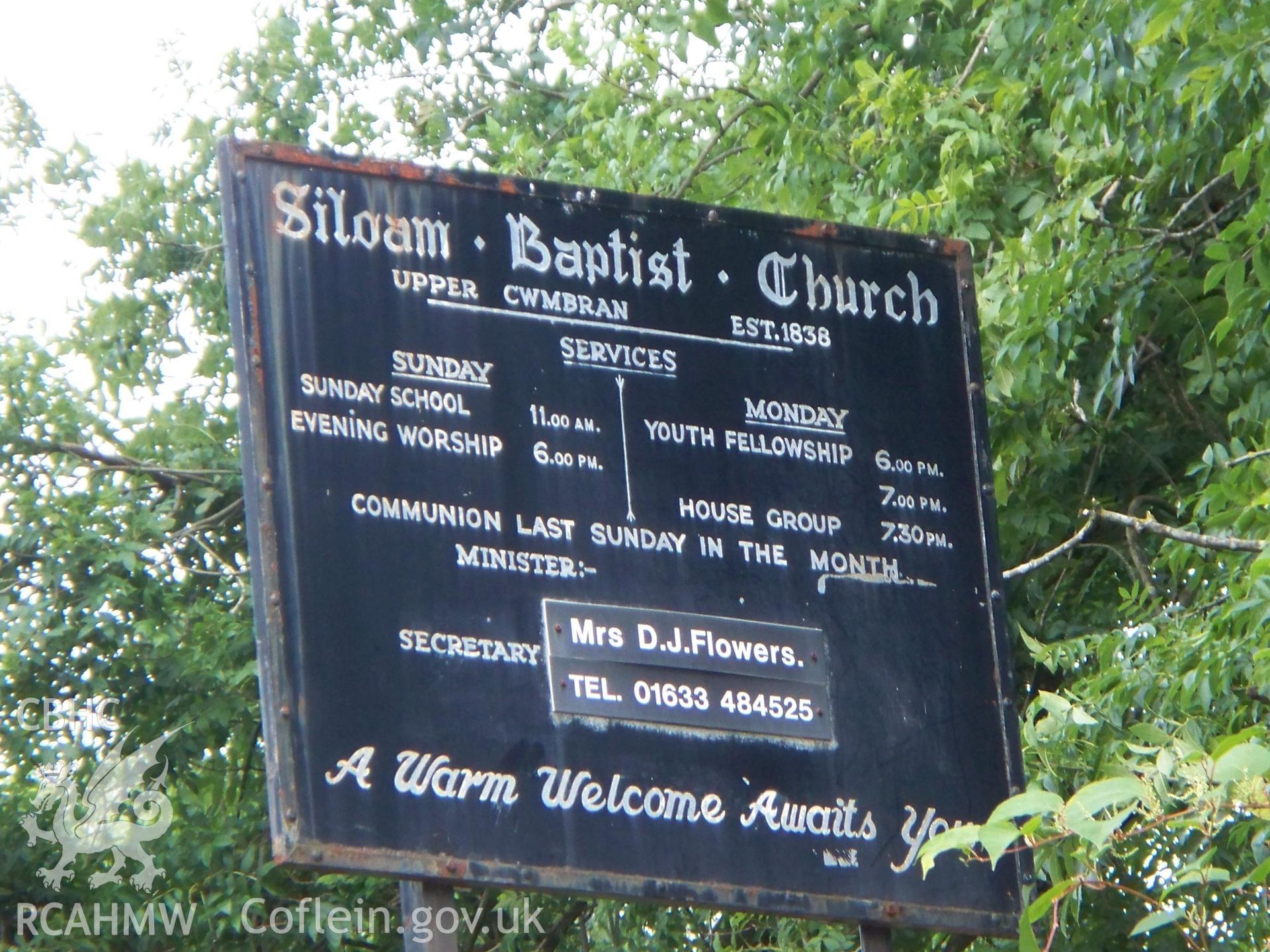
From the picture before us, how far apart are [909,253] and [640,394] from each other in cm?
87

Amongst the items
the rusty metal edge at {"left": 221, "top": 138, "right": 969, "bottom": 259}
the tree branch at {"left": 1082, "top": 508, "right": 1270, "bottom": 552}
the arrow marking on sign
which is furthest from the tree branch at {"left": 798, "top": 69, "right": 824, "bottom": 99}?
the arrow marking on sign

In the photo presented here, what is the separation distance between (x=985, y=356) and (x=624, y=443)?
364cm

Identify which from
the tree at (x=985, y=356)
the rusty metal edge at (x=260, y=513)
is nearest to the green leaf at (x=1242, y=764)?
the tree at (x=985, y=356)

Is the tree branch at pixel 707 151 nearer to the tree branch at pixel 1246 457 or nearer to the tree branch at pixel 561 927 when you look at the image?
the tree branch at pixel 1246 457

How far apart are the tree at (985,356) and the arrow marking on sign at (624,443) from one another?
1.03m

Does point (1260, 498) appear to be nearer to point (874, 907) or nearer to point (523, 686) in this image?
point (874, 907)

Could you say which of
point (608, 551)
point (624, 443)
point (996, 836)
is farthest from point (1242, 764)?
point (624, 443)

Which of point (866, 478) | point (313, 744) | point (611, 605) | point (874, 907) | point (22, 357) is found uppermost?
point (22, 357)

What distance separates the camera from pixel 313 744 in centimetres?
390

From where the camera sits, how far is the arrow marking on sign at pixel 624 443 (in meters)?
4.38

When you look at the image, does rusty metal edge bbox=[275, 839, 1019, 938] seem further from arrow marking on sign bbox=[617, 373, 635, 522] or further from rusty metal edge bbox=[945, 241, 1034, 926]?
arrow marking on sign bbox=[617, 373, 635, 522]

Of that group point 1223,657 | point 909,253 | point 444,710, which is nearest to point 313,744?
point 444,710

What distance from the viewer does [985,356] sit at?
309 inches

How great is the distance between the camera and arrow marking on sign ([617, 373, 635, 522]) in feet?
14.4
